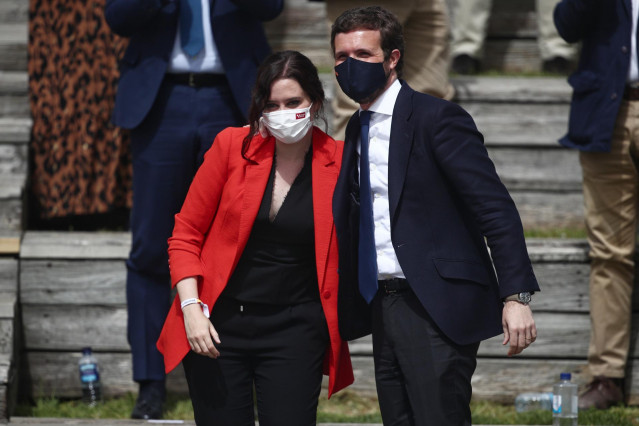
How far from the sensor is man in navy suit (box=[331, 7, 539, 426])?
9.76 ft

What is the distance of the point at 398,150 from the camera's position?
3.03 meters

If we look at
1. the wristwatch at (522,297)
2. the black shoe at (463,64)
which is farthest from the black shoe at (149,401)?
the black shoe at (463,64)

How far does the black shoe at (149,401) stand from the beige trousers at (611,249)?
1976 mm

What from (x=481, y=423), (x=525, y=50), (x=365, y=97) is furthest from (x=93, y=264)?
(x=525, y=50)

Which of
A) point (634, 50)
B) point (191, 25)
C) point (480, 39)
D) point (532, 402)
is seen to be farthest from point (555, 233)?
point (191, 25)

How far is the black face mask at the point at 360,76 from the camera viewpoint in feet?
9.95

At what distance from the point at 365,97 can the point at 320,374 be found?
3.00ft

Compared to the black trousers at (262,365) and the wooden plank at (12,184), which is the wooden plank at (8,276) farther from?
the black trousers at (262,365)

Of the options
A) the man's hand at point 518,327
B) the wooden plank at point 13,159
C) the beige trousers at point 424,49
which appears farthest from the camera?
the wooden plank at point 13,159

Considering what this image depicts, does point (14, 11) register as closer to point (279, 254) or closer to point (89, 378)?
point (89, 378)

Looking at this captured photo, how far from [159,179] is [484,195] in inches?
78.0

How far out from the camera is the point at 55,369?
16.5ft

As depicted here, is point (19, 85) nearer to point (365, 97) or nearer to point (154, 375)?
point (154, 375)

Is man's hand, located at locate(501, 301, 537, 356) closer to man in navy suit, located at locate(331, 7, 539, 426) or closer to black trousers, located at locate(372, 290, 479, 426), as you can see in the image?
man in navy suit, located at locate(331, 7, 539, 426)
